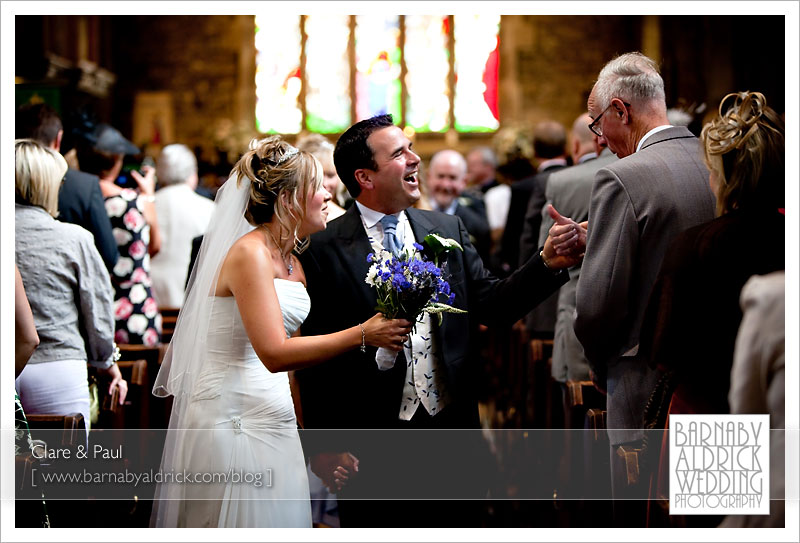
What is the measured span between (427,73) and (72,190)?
12419mm

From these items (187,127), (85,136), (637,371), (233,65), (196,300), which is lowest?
(637,371)

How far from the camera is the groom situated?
9.59 feet

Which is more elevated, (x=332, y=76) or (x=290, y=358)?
(x=332, y=76)

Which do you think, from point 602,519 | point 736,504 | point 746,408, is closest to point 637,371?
point 736,504

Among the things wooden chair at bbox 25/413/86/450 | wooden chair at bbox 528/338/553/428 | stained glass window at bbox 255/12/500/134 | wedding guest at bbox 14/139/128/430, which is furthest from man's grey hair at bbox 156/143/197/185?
stained glass window at bbox 255/12/500/134

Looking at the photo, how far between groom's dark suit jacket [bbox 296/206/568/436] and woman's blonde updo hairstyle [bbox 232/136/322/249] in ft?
1.04

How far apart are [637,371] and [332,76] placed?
1412 centimetres

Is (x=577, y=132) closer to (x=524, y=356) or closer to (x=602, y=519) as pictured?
(x=524, y=356)

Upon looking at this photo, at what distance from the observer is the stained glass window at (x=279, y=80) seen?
53.0ft

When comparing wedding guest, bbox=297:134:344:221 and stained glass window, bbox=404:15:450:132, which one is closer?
wedding guest, bbox=297:134:344:221

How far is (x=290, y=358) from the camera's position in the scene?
2.54m

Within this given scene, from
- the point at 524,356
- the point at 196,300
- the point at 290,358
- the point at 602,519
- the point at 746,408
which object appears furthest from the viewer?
the point at 524,356

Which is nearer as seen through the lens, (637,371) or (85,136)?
(637,371)

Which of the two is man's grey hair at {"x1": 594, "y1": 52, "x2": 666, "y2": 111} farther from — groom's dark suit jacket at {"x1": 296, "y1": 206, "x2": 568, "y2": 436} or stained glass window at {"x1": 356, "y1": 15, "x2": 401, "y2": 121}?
stained glass window at {"x1": 356, "y1": 15, "x2": 401, "y2": 121}
